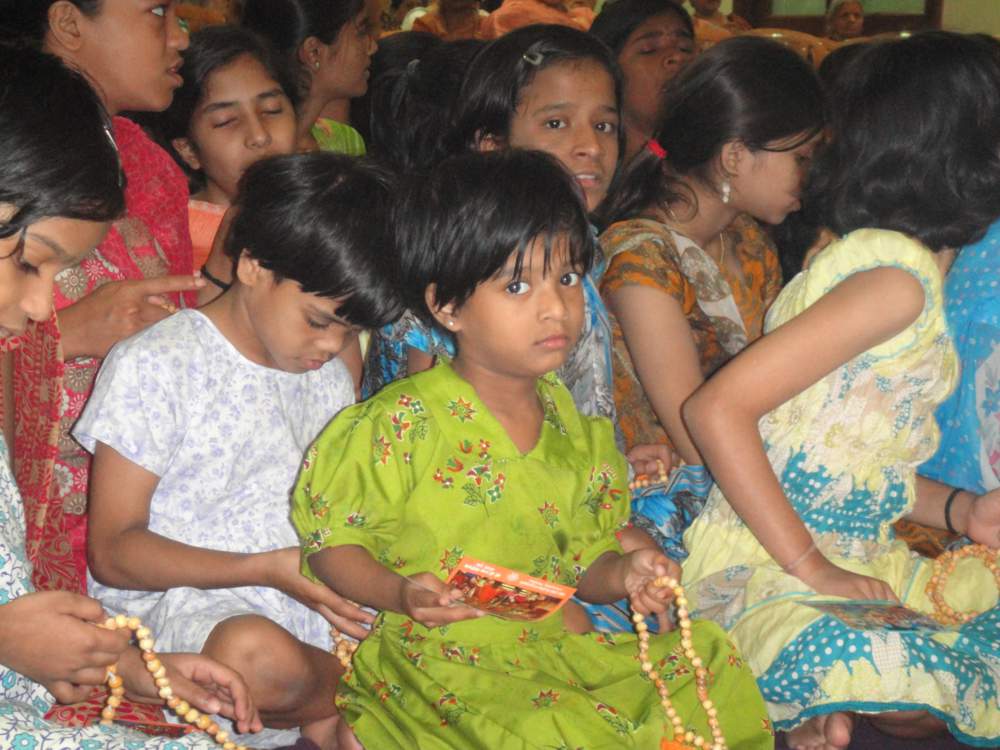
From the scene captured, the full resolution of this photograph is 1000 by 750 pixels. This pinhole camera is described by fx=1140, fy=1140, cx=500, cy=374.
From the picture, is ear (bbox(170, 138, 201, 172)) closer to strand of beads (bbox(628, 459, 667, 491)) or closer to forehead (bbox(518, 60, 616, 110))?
forehead (bbox(518, 60, 616, 110))

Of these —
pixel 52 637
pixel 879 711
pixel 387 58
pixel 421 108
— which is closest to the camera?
pixel 52 637

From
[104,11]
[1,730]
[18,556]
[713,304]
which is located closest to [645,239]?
[713,304]

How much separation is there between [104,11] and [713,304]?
3.76ft

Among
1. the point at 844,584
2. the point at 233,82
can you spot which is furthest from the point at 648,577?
the point at 233,82

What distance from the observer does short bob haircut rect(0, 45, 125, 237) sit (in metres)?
1.18

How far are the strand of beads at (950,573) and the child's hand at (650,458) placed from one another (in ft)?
1.56

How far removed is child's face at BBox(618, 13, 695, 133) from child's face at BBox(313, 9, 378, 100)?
27.9 inches

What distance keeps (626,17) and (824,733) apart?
2178mm

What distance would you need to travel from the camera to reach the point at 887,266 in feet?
5.21

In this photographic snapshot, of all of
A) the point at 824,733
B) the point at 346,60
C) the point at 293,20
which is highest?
the point at 293,20

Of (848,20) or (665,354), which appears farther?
(848,20)

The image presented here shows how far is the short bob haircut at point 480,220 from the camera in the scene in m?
1.47

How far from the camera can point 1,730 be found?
3.50 feet

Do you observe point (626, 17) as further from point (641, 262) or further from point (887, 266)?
point (887, 266)
